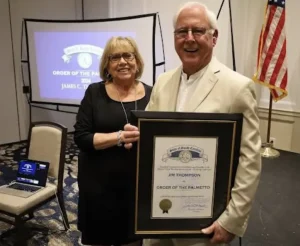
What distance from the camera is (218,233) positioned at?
1008 millimetres

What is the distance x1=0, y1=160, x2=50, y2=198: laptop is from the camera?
226 cm

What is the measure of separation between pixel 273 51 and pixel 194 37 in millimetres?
3227

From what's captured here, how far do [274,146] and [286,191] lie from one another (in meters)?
1.54

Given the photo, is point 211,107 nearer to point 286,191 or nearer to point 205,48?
point 205,48

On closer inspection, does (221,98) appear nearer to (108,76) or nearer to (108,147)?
(108,147)

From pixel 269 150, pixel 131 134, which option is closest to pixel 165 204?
pixel 131 134

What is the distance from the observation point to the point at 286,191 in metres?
3.02

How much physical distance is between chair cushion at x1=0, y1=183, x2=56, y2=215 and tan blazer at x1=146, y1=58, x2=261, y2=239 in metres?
1.57

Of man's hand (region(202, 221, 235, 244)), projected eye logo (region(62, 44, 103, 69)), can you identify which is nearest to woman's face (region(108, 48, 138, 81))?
man's hand (region(202, 221, 235, 244))

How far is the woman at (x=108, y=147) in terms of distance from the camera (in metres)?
1.53

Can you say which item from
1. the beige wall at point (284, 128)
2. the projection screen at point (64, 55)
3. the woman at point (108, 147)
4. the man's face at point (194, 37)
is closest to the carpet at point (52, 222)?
the woman at point (108, 147)

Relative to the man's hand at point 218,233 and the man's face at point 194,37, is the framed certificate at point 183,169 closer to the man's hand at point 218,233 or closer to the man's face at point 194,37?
the man's hand at point 218,233

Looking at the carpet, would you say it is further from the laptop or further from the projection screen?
the projection screen

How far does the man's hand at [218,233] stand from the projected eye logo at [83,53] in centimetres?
318
